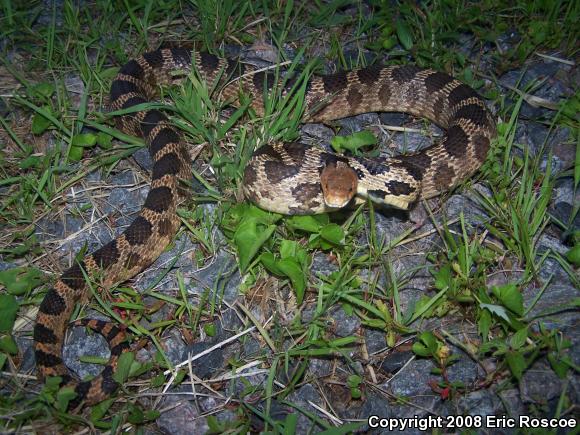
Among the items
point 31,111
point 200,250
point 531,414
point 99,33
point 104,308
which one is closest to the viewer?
point 531,414

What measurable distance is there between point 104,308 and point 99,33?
466 centimetres

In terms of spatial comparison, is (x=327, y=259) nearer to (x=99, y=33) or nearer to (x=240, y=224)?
(x=240, y=224)

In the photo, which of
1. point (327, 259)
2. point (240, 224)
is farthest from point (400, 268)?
point (240, 224)

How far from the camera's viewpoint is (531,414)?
493 centimetres

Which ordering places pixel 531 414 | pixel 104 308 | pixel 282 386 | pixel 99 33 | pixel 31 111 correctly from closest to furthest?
pixel 531 414 < pixel 282 386 < pixel 104 308 < pixel 31 111 < pixel 99 33

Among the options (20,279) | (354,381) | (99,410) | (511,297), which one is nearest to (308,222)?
(354,381)

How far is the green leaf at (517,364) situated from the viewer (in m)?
4.91

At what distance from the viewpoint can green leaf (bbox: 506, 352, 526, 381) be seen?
491 cm

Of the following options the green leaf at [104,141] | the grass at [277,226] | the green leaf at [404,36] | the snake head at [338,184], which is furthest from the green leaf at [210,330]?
the green leaf at [404,36]

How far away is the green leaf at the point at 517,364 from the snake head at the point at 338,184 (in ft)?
7.14

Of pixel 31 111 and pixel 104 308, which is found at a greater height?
pixel 31 111

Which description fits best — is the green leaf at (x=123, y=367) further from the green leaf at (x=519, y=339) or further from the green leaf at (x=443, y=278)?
the green leaf at (x=519, y=339)

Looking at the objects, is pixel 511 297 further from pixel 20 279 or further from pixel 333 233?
pixel 20 279

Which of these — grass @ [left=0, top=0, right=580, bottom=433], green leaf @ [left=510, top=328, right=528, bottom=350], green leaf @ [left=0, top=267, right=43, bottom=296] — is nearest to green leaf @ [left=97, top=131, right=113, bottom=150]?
grass @ [left=0, top=0, right=580, bottom=433]
